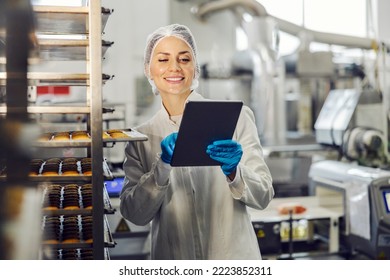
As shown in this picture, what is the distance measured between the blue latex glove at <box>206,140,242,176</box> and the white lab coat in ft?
0.34

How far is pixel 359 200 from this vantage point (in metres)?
2.74

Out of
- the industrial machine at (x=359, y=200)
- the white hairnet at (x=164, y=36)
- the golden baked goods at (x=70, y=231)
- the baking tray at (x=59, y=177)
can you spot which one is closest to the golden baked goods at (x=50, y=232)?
the golden baked goods at (x=70, y=231)

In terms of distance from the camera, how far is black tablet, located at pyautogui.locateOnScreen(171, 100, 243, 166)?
1.43m

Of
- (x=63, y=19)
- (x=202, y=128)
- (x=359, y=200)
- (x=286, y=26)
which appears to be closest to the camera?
(x=202, y=128)

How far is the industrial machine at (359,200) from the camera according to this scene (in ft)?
8.35

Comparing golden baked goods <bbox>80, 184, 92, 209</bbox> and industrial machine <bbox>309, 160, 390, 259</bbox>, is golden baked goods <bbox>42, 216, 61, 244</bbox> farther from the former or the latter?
industrial machine <bbox>309, 160, 390, 259</bbox>

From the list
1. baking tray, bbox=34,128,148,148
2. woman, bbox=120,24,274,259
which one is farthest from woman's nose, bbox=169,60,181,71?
baking tray, bbox=34,128,148,148

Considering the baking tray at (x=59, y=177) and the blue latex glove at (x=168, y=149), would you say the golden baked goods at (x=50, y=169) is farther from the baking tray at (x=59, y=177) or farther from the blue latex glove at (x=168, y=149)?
the blue latex glove at (x=168, y=149)

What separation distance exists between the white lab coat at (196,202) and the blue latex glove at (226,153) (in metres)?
0.10

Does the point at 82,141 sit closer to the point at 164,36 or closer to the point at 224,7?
the point at 164,36

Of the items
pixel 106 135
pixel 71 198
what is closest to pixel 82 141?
pixel 106 135

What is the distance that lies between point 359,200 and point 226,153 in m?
1.43

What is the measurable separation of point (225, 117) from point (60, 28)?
2.01ft
